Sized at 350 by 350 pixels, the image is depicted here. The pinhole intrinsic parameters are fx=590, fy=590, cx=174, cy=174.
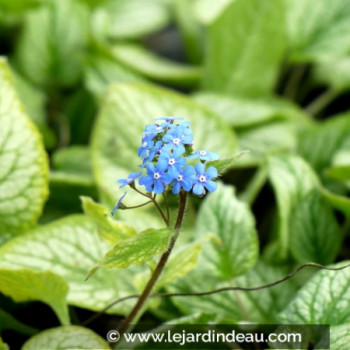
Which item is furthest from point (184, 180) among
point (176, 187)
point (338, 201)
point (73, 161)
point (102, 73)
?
point (102, 73)

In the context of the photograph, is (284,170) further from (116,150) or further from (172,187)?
(172,187)

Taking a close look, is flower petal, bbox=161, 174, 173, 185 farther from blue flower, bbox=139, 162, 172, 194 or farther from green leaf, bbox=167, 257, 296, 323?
green leaf, bbox=167, 257, 296, 323

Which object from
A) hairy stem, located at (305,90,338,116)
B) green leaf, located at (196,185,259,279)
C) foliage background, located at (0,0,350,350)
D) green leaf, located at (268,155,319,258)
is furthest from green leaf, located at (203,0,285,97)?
green leaf, located at (196,185,259,279)

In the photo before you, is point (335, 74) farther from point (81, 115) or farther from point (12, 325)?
point (12, 325)
